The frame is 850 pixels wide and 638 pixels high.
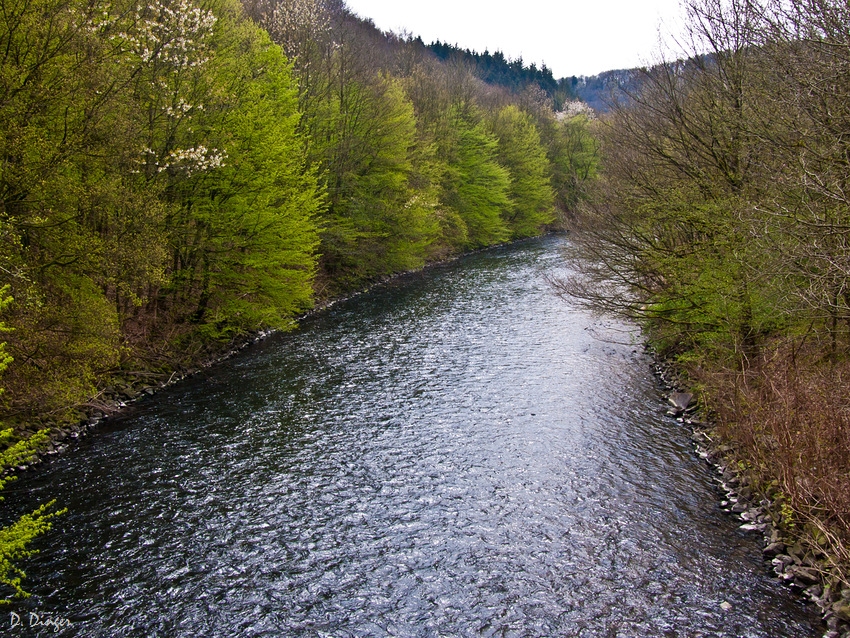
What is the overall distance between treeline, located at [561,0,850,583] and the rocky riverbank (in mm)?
176

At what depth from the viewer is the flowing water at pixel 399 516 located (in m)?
7.90

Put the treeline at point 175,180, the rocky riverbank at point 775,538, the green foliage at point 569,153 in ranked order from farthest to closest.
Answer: the green foliage at point 569,153 → the treeline at point 175,180 → the rocky riverbank at point 775,538

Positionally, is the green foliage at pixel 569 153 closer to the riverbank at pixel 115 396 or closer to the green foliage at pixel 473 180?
the green foliage at pixel 473 180

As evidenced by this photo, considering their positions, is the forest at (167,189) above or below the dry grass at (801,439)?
above

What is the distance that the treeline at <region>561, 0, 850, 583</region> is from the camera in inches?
355

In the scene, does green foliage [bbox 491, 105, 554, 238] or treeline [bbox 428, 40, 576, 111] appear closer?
green foliage [bbox 491, 105, 554, 238]

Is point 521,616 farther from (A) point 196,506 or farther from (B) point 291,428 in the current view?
(B) point 291,428

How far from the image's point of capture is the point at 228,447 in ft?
42.7

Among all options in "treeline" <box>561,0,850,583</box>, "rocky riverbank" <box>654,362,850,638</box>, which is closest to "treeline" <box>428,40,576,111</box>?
"treeline" <box>561,0,850,583</box>

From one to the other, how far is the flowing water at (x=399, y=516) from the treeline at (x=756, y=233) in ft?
5.00

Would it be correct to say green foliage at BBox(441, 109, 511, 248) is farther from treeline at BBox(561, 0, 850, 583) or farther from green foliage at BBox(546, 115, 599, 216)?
treeline at BBox(561, 0, 850, 583)

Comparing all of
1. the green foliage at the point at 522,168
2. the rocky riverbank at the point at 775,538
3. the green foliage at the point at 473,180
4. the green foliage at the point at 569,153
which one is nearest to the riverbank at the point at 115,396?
the rocky riverbank at the point at 775,538

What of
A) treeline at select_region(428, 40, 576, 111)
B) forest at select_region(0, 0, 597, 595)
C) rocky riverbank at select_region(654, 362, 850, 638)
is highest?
treeline at select_region(428, 40, 576, 111)

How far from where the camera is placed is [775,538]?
934 cm
